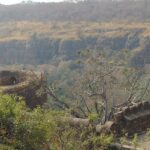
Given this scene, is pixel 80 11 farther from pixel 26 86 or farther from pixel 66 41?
pixel 26 86

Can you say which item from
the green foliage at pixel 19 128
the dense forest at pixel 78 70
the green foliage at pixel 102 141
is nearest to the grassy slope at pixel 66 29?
the dense forest at pixel 78 70

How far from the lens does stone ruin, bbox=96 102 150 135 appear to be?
11.6 metres

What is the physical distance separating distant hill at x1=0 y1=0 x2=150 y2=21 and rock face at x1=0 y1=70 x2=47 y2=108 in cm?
8030

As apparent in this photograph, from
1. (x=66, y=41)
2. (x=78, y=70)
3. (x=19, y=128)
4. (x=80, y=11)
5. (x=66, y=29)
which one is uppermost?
(x=80, y=11)

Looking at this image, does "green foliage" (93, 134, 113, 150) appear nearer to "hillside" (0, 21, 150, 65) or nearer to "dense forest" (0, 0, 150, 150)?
"dense forest" (0, 0, 150, 150)

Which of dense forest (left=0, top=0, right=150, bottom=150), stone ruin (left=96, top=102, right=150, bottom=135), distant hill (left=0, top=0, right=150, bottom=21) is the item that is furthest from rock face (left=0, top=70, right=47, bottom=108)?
distant hill (left=0, top=0, right=150, bottom=21)

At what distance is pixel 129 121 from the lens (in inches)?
486

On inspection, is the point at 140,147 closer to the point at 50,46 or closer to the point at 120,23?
the point at 50,46

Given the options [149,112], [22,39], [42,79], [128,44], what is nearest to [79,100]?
[42,79]

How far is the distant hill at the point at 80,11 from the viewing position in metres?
101

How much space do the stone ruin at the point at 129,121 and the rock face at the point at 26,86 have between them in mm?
4299

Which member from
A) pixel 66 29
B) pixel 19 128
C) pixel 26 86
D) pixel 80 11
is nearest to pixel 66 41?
pixel 66 29

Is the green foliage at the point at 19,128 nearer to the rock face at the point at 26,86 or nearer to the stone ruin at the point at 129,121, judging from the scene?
the stone ruin at the point at 129,121

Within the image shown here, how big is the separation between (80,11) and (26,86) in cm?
9041
